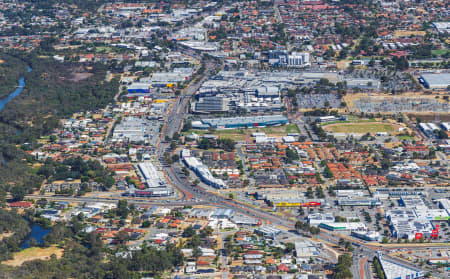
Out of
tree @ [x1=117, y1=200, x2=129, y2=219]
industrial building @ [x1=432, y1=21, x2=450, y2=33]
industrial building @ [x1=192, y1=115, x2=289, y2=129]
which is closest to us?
tree @ [x1=117, y1=200, x2=129, y2=219]

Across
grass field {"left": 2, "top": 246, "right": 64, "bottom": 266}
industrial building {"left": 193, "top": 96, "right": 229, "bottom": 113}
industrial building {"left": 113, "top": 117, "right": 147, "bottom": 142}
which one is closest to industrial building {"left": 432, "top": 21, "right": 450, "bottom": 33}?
industrial building {"left": 193, "top": 96, "right": 229, "bottom": 113}

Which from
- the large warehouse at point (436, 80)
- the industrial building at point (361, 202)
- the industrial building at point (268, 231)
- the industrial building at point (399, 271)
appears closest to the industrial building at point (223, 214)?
the industrial building at point (268, 231)

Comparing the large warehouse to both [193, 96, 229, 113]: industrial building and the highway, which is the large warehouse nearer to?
[193, 96, 229, 113]: industrial building

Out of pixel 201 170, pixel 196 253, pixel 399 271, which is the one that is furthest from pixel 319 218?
pixel 201 170

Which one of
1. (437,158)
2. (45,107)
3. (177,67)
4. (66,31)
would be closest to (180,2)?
(66,31)

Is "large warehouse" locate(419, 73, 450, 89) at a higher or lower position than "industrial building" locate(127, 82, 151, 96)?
higher

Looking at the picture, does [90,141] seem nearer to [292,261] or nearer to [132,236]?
[132,236]

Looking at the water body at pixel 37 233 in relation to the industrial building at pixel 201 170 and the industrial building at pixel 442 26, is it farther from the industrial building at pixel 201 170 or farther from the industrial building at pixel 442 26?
the industrial building at pixel 442 26
